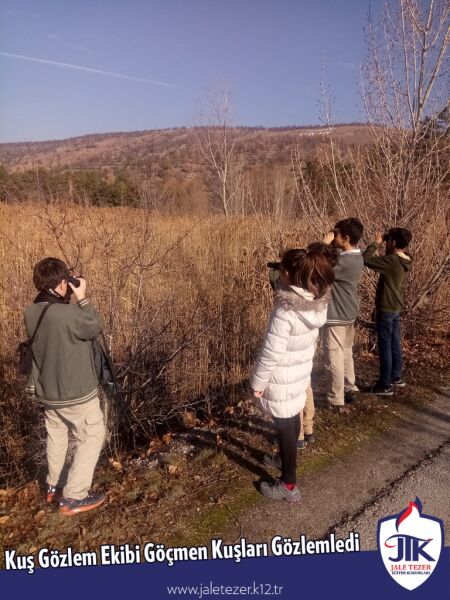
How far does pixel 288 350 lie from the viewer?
2.77 m

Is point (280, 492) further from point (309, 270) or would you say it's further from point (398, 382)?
point (398, 382)

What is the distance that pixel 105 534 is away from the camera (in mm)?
2695

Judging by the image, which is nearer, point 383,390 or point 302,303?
point 302,303

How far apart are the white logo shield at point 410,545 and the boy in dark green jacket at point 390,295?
5.95 feet

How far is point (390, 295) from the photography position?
4395mm

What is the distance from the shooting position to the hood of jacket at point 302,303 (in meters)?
2.66

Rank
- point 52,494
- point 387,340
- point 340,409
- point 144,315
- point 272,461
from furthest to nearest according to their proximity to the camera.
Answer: point 144,315
point 387,340
point 340,409
point 272,461
point 52,494

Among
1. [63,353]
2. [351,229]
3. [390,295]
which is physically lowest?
[390,295]

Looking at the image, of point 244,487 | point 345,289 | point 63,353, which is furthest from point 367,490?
point 63,353

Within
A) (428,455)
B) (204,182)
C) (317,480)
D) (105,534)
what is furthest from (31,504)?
(204,182)

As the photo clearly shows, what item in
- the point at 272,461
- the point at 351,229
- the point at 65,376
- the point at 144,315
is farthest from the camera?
the point at 144,315

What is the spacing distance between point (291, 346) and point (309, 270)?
0.46 meters

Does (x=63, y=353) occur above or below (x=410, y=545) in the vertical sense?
above

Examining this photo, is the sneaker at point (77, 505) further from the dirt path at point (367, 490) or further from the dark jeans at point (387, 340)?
the dark jeans at point (387, 340)
